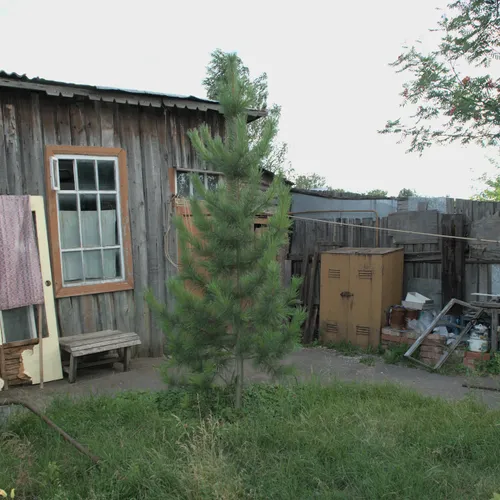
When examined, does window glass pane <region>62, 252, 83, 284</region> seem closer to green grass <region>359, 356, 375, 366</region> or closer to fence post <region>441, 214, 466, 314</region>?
green grass <region>359, 356, 375, 366</region>

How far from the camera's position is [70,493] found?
10.6 feet

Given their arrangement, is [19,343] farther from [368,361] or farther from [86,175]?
[368,361]

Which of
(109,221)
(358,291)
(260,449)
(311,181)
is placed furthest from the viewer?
(311,181)

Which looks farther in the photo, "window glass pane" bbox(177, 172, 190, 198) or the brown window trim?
"window glass pane" bbox(177, 172, 190, 198)

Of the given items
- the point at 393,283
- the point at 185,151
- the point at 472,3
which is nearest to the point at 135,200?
the point at 185,151

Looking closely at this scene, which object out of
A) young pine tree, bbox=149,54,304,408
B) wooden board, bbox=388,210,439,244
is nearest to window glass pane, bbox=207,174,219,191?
wooden board, bbox=388,210,439,244

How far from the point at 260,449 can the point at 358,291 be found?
4622 mm

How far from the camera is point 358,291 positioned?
8047 millimetres

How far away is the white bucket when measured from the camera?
6.61 m

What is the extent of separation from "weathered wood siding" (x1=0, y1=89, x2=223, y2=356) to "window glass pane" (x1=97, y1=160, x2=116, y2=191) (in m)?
0.23

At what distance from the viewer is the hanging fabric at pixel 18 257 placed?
5676 millimetres

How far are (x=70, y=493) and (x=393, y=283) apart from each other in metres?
6.12

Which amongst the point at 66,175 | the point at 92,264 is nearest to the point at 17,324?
the point at 92,264

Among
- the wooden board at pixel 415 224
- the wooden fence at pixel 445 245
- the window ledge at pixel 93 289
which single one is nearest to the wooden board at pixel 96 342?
the window ledge at pixel 93 289
